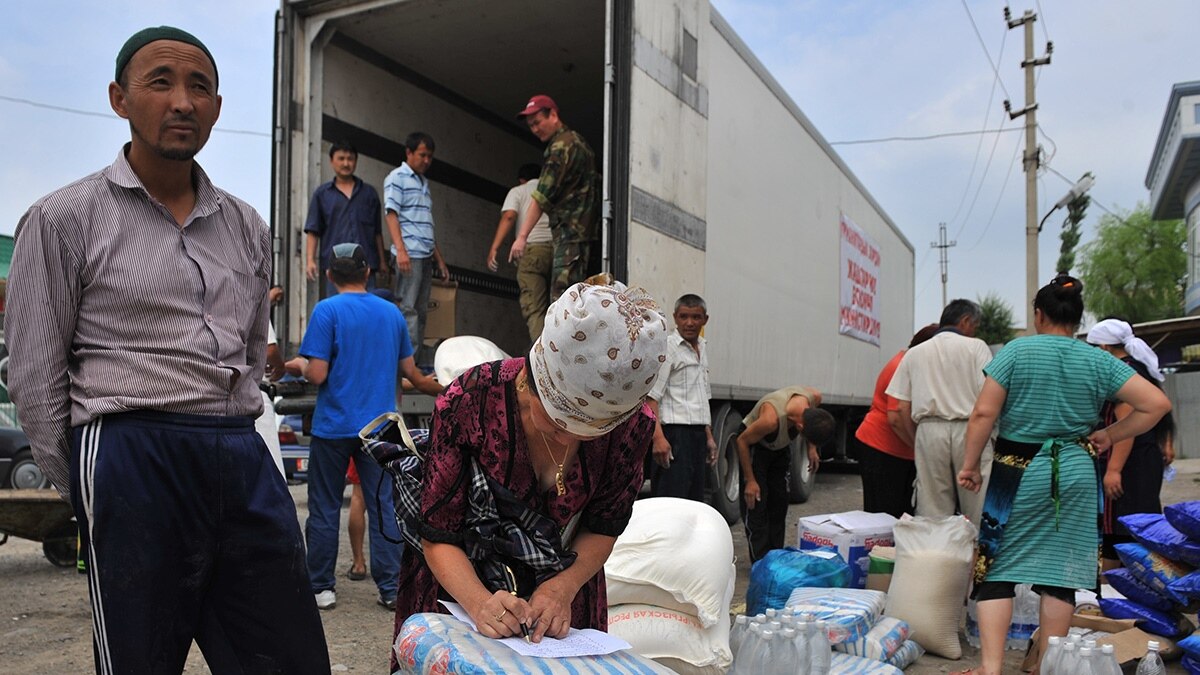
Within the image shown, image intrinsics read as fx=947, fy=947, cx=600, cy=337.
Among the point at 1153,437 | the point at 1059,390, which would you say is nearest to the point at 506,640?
the point at 1059,390

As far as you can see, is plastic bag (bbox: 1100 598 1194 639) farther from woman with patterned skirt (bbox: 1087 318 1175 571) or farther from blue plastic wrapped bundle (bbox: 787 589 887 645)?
blue plastic wrapped bundle (bbox: 787 589 887 645)

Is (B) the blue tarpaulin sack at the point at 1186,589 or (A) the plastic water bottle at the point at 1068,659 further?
(B) the blue tarpaulin sack at the point at 1186,589

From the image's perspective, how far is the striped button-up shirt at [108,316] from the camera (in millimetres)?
1756

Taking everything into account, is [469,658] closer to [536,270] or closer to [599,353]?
[599,353]

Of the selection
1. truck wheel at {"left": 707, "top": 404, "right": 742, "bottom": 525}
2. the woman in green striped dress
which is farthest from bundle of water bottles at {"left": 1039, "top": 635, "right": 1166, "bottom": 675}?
truck wheel at {"left": 707, "top": 404, "right": 742, "bottom": 525}

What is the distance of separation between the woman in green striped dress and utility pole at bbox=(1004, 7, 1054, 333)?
15621 mm

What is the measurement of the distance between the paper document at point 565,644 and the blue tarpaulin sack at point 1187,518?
320cm

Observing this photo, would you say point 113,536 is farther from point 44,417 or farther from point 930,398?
point 930,398

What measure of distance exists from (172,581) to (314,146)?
4.86 meters

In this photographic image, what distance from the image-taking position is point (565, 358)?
1591 mm

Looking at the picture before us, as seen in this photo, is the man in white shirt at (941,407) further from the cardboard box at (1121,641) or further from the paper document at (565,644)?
the paper document at (565,644)

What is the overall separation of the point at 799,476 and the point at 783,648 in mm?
5957

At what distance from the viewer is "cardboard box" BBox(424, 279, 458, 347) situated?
22.1 feet

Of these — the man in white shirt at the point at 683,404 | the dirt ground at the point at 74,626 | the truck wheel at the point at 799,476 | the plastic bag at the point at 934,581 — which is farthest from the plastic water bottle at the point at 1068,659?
the truck wheel at the point at 799,476
